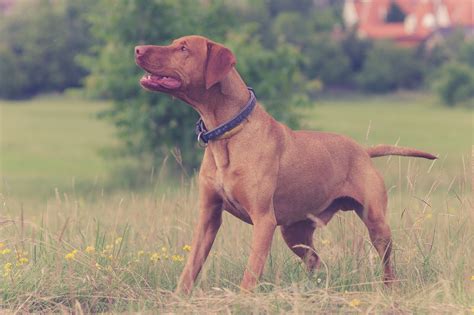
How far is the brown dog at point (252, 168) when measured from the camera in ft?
20.0

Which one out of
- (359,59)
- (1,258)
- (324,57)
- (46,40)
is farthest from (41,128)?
(1,258)

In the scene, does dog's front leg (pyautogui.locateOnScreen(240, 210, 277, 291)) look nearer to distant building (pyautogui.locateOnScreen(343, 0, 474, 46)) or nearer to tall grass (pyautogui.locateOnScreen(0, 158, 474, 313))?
tall grass (pyautogui.locateOnScreen(0, 158, 474, 313))

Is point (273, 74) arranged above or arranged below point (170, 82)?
below

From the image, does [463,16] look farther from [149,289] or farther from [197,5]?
[149,289]

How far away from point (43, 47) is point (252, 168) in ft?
93.8

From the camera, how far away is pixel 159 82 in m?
6.05

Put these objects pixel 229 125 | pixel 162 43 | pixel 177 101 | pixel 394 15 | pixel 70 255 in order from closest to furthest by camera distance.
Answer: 1. pixel 229 125
2. pixel 70 255
3. pixel 177 101
4. pixel 162 43
5. pixel 394 15

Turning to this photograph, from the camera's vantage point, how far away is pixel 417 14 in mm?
85812

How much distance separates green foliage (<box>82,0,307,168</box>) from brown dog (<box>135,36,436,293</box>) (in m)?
14.3

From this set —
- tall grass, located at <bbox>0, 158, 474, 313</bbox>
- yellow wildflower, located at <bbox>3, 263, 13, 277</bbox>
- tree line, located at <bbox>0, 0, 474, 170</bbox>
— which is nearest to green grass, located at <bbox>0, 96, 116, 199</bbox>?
tree line, located at <bbox>0, 0, 474, 170</bbox>

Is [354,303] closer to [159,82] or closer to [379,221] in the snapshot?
[379,221]

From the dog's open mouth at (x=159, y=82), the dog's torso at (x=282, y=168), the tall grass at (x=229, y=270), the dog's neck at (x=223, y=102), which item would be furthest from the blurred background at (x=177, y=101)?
the dog's open mouth at (x=159, y=82)

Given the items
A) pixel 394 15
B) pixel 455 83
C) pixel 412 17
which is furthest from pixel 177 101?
pixel 394 15

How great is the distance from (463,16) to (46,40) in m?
54.8
